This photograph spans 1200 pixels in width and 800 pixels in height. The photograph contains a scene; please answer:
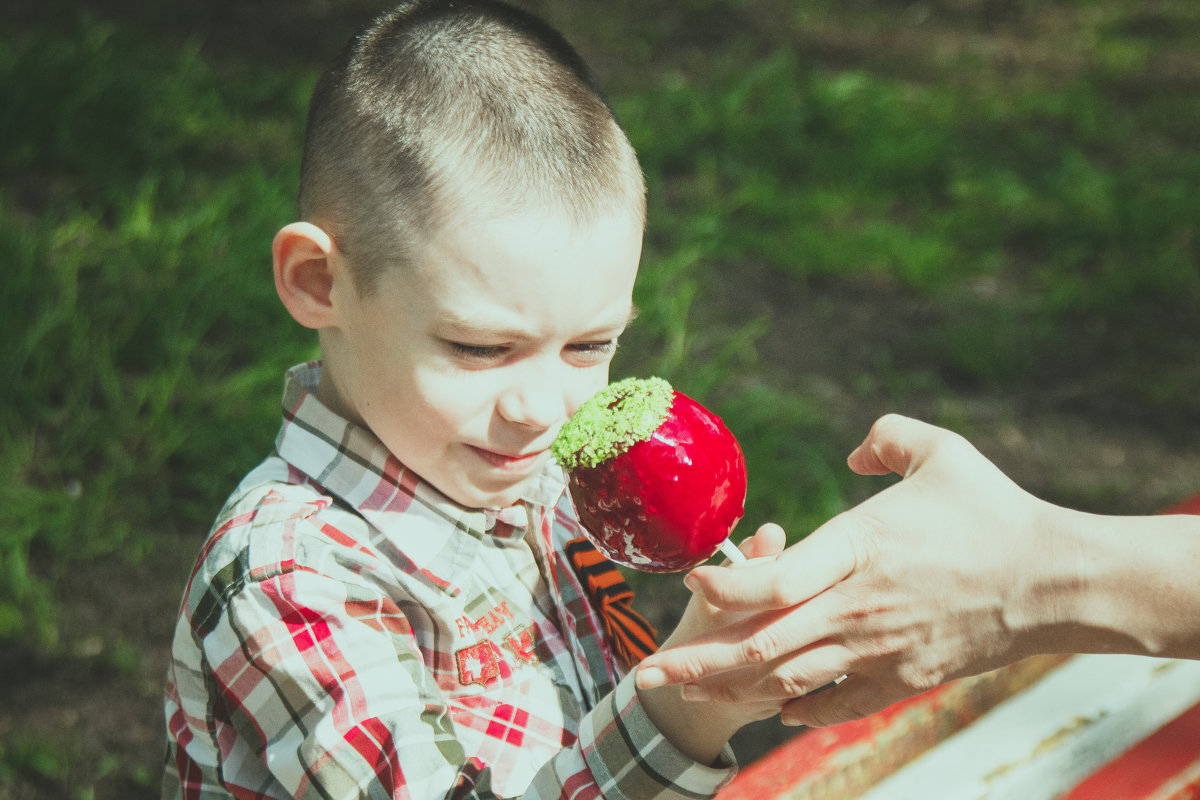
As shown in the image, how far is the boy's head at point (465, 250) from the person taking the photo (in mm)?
1498

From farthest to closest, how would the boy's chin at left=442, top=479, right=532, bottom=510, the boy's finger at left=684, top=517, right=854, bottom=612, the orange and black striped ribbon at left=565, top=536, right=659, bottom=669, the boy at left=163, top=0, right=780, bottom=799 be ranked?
the orange and black striped ribbon at left=565, top=536, right=659, bottom=669, the boy's chin at left=442, top=479, right=532, bottom=510, the boy at left=163, top=0, right=780, bottom=799, the boy's finger at left=684, top=517, right=854, bottom=612

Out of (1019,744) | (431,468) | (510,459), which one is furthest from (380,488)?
(1019,744)

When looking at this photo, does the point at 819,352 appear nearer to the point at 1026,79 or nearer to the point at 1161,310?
the point at 1161,310

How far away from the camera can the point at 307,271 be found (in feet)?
5.51

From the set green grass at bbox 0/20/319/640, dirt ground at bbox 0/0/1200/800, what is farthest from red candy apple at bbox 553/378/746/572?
green grass at bbox 0/20/319/640

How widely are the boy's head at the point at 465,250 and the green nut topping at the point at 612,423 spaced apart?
13cm

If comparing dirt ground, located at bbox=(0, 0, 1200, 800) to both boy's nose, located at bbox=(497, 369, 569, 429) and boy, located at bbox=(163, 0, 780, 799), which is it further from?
boy's nose, located at bbox=(497, 369, 569, 429)

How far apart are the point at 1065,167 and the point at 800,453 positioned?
8.72 ft

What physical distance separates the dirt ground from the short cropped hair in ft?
4.84

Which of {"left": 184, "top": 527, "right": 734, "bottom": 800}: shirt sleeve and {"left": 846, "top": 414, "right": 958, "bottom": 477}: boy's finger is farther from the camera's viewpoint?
{"left": 846, "top": 414, "right": 958, "bottom": 477}: boy's finger

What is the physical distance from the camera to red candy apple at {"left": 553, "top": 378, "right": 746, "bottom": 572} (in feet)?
4.50

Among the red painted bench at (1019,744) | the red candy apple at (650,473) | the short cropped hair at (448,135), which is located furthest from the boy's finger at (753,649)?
the short cropped hair at (448,135)

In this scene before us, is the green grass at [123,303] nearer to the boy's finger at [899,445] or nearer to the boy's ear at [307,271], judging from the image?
the boy's ear at [307,271]

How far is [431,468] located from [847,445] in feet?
7.48
